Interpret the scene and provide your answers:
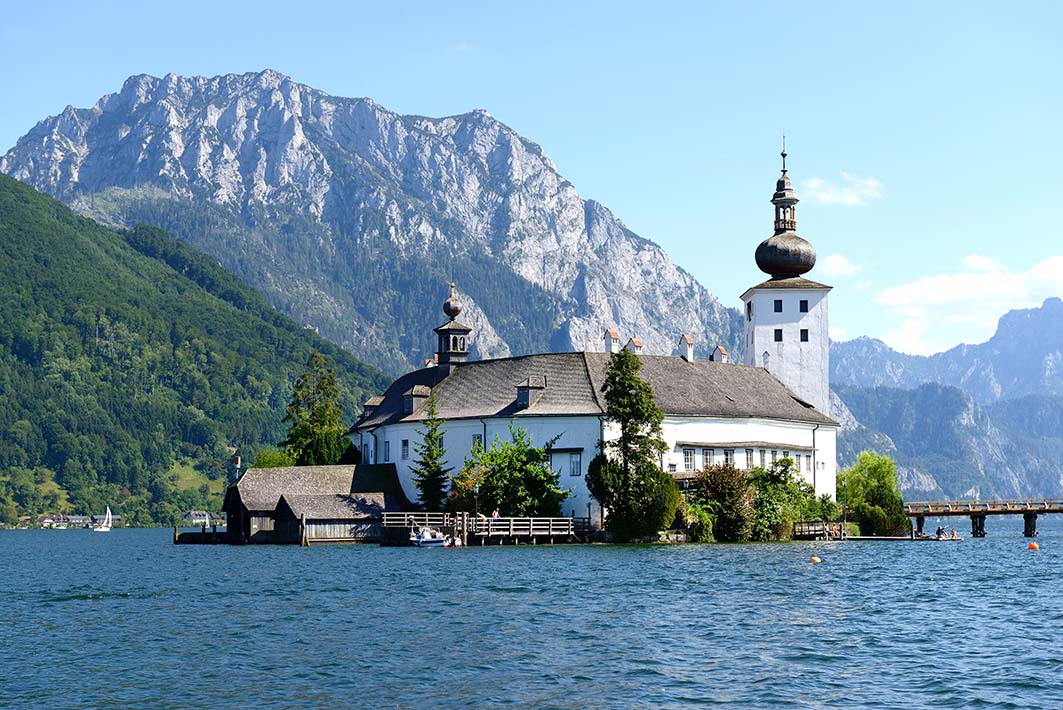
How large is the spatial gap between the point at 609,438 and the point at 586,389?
4410 millimetres

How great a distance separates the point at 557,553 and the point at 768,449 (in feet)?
86.4

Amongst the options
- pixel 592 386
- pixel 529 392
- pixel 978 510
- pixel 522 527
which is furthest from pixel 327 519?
pixel 978 510

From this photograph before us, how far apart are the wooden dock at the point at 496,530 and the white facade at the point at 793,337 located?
1282 inches

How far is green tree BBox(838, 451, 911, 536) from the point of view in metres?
104

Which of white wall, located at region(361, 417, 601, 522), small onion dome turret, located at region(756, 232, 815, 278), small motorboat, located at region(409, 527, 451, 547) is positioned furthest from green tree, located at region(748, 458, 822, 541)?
small onion dome turret, located at region(756, 232, 815, 278)

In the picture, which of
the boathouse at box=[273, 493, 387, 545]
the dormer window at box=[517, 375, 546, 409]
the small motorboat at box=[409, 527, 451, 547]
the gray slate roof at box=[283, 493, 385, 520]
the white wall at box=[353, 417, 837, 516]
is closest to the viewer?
the small motorboat at box=[409, 527, 451, 547]

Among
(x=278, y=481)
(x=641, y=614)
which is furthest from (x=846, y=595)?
(x=278, y=481)

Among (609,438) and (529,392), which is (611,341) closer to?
(529,392)

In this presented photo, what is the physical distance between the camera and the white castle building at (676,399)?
96.0 m

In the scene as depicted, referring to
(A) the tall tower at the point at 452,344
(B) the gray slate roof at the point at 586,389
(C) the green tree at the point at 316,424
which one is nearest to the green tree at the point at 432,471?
(B) the gray slate roof at the point at 586,389

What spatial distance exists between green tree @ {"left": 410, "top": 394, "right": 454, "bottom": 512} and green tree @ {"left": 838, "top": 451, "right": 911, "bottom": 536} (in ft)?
96.4

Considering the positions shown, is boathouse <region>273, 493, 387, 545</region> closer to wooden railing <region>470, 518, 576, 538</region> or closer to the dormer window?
wooden railing <region>470, 518, 576, 538</region>

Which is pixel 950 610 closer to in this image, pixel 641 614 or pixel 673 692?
pixel 641 614

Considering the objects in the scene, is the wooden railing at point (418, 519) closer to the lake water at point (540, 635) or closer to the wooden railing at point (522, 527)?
the wooden railing at point (522, 527)
